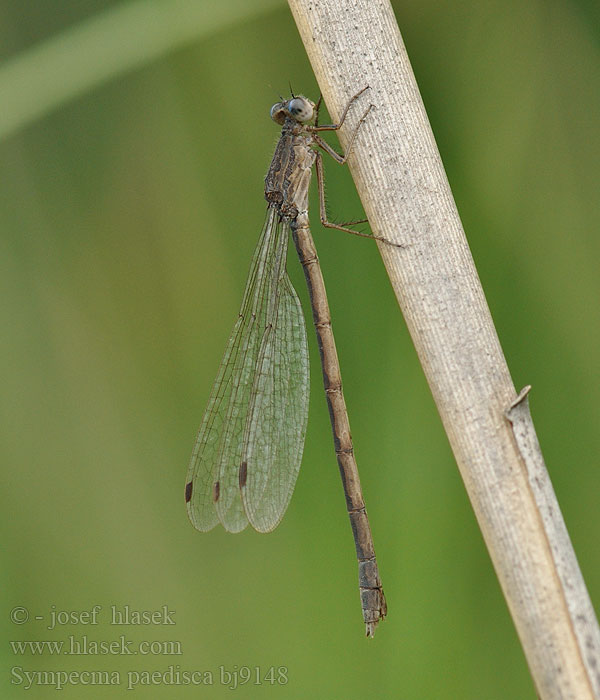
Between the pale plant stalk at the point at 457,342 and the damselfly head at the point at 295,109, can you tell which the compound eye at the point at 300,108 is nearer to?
the damselfly head at the point at 295,109

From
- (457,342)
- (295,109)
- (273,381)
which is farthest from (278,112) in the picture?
(457,342)

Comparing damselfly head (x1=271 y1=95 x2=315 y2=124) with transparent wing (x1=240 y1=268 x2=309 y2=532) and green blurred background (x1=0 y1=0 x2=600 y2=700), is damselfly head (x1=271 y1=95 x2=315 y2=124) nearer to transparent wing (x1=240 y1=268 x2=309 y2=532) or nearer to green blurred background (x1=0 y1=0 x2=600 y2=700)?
green blurred background (x1=0 y1=0 x2=600 y2=700)

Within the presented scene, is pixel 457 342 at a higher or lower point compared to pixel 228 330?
lower

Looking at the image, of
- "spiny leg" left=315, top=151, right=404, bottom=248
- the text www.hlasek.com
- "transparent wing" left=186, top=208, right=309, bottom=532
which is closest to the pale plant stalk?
"spiny leg" left=315, top=151, right=404, bottom=248

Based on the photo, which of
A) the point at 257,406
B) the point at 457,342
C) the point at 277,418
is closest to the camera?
the point at 457,342

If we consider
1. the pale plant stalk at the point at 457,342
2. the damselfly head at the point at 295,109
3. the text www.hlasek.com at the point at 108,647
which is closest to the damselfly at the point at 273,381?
the damselfly head at the point at 295,109

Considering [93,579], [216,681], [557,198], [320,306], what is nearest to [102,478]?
[93,579]

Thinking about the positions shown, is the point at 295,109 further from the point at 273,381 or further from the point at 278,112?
the point at 273,381
